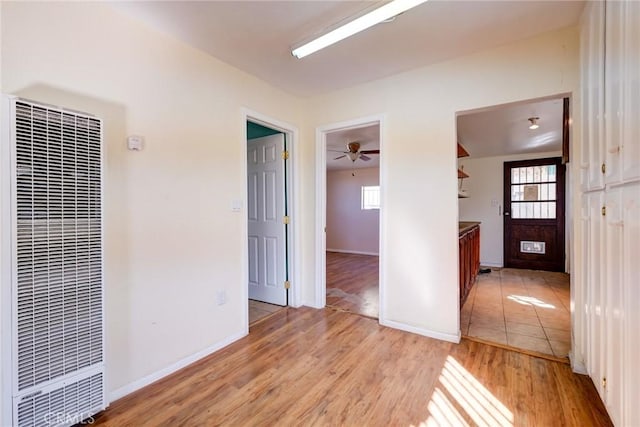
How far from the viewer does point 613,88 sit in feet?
4.08

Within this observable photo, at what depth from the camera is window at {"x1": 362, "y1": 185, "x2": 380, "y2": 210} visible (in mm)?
7281

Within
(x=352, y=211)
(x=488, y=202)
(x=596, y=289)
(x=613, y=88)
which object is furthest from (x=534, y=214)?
(x=613, y=88)

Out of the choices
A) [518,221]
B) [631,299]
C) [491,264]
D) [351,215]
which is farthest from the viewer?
[351,215]

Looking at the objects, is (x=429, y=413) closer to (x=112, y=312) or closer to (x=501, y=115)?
(x=112, y=312)

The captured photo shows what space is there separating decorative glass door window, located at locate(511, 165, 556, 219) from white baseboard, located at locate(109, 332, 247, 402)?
5.75m

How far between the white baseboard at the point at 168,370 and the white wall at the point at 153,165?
11 millimetres

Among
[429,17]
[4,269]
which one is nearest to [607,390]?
[429,17]

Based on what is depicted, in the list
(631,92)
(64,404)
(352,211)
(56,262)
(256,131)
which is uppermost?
(256,131)

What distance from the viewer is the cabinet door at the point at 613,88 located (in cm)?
115

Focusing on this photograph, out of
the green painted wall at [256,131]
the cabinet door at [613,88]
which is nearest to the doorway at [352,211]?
the green painted wall at [256,131]

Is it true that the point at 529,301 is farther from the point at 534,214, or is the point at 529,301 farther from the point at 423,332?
the point at 534,214

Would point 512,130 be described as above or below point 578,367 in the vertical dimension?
above

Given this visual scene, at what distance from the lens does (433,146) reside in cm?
258

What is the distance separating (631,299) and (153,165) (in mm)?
2581
